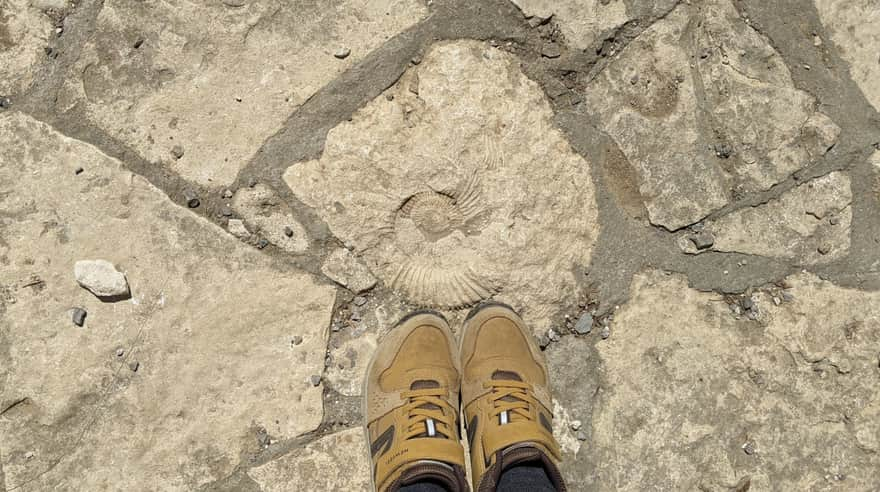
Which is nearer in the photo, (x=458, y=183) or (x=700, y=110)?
(x=458, y=183)

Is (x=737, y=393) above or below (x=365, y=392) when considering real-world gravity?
below

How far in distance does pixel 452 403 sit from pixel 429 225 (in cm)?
59

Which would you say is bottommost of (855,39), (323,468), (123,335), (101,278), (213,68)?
(323,468)

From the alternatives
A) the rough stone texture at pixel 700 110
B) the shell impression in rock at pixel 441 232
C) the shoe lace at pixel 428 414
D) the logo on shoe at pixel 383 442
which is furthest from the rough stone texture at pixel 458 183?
the logo on shoe at pixel 383 442

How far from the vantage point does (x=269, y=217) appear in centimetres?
209

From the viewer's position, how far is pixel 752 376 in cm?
215

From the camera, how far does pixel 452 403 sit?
220 centimetres

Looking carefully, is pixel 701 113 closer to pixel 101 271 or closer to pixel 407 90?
pixel 407 90

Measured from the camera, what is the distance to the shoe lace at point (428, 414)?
2.11 m

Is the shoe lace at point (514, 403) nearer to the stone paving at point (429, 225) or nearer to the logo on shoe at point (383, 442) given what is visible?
the stone paving at point (429, 225)

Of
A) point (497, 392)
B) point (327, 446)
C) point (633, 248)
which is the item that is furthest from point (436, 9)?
point (327, 446)

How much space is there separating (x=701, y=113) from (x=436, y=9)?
35.1 inches

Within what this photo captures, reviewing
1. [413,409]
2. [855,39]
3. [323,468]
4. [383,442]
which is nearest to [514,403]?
[413,409]

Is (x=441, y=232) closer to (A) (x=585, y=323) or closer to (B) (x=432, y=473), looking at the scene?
(A) (x=585, y=323)
